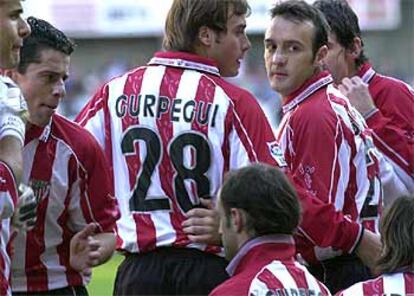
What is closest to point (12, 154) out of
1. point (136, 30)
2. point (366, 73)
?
point (366, 73)

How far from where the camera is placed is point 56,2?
971 inches

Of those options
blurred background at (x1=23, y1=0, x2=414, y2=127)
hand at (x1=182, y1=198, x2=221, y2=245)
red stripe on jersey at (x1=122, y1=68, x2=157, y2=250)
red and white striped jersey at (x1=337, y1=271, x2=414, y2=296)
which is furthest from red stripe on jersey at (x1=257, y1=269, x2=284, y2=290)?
blurred background at (x1=23, y1=0, x2=414, y2=127)

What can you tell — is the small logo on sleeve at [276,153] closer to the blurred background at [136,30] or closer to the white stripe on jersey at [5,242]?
the white stripe on jersey at [5,242]

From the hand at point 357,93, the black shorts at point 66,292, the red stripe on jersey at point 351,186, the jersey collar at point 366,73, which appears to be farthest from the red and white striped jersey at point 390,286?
the jersey collar at point 366,73

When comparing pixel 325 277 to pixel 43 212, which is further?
pixel 325 277

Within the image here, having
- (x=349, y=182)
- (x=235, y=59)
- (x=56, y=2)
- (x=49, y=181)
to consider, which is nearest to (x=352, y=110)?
(x=349, y=182)

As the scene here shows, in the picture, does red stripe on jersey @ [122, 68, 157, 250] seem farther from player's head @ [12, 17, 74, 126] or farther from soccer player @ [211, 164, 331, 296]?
soccer player @ [211, 164, 331, 296]

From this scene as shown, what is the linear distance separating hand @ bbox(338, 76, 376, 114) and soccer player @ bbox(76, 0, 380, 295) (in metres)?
0.96

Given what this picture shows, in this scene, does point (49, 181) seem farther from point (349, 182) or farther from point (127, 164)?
point (349, 182)

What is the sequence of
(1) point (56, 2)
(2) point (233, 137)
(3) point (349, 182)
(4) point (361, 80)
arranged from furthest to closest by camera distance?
(1) point (56, 2) < (4) point (361, 80) < (3) point (349, 182) < (2) point (233, 137)

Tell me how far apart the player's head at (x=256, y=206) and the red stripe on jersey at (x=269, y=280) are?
0.13 meters

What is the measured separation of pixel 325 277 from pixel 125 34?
20229mm

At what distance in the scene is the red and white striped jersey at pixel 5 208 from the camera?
3.98 meters

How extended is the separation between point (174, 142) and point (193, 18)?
0.54 meters
